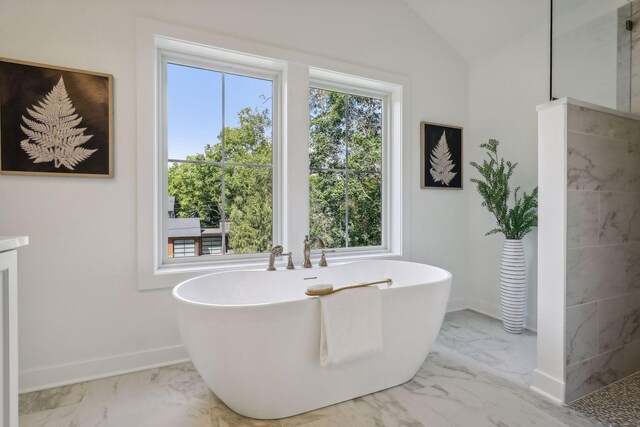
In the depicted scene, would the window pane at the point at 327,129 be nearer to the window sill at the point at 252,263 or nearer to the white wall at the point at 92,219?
the white wall at the point at 92,219

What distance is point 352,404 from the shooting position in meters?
1.75

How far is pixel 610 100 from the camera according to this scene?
84.4 inches

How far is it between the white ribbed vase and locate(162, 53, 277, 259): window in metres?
1.96

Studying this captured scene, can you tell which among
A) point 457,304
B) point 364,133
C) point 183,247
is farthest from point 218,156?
point 457,304

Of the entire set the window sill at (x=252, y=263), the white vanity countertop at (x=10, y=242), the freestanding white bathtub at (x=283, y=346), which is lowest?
the freestanding white bathtub at (x=283, y=346)

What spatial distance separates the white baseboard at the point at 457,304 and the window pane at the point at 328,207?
4.14 feet

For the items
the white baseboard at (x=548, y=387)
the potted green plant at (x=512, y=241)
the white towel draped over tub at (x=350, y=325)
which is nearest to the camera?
the white towel draped over tub at (x=350, y=325)

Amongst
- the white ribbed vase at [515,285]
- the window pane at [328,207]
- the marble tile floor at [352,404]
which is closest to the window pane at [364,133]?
the window pane at [328,207]

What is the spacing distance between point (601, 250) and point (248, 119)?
2471 mm

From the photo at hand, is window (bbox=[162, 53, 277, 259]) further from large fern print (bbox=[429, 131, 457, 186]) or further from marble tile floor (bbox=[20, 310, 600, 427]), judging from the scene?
large fern print (bbox=[429, 131, 457, 186])

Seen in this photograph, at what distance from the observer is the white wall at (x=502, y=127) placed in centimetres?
281

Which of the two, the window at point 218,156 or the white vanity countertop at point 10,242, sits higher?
the window at point 218,156

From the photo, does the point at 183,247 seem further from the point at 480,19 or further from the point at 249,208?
the point at 480,19

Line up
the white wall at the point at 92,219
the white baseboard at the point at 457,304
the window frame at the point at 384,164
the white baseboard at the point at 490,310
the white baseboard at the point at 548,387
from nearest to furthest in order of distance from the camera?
1. the white baseboard at the point at 548,387
2. the white wall at the point at 92,219
3. the white baseboard at the point at 490,310
4. the window frame at the point at 384,164
5. the white baseboard at the point at 457,304
